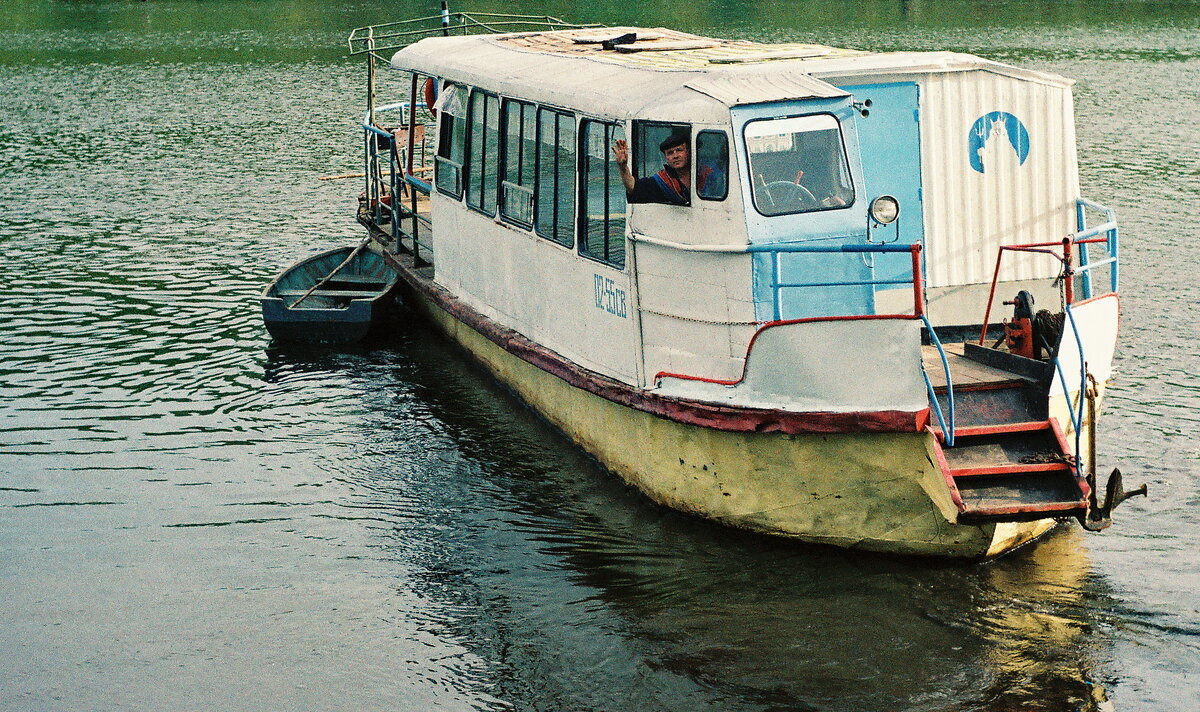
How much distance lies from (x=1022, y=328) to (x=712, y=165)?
9.71 feet

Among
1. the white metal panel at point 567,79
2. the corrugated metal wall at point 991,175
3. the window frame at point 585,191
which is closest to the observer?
the white metal panel at point 567,79

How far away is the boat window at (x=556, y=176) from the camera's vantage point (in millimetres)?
12039

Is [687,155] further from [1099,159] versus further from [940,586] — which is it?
[1099,159]

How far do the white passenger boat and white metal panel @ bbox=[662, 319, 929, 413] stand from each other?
0.06 ft

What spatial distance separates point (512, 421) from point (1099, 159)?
18.5m

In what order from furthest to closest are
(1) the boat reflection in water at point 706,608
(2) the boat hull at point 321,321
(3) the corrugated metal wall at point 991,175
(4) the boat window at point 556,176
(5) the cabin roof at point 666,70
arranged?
(2) the boat hull at point 321,321 < (4) the boat window at point 556,176 < (3) the corrugated metal wall at point 991,175 < (5) the cabin roof at point 666,70 < (1) the boat reflection in water at point 706,608

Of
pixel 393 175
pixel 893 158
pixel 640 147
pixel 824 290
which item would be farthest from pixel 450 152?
pixel 824 290

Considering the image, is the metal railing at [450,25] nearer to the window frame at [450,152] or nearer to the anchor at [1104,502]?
the window frame at [450,152]

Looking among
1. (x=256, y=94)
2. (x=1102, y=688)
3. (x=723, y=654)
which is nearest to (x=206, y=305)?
(x=723, y=654)

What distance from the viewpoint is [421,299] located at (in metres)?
17.9

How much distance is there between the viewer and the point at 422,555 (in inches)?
442

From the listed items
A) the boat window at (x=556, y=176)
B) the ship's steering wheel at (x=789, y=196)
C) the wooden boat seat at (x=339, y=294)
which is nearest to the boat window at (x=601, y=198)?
the boat window at (x=556, y=176)

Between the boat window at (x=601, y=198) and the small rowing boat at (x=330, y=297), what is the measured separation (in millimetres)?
5944

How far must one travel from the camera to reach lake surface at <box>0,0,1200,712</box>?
30.0ft
